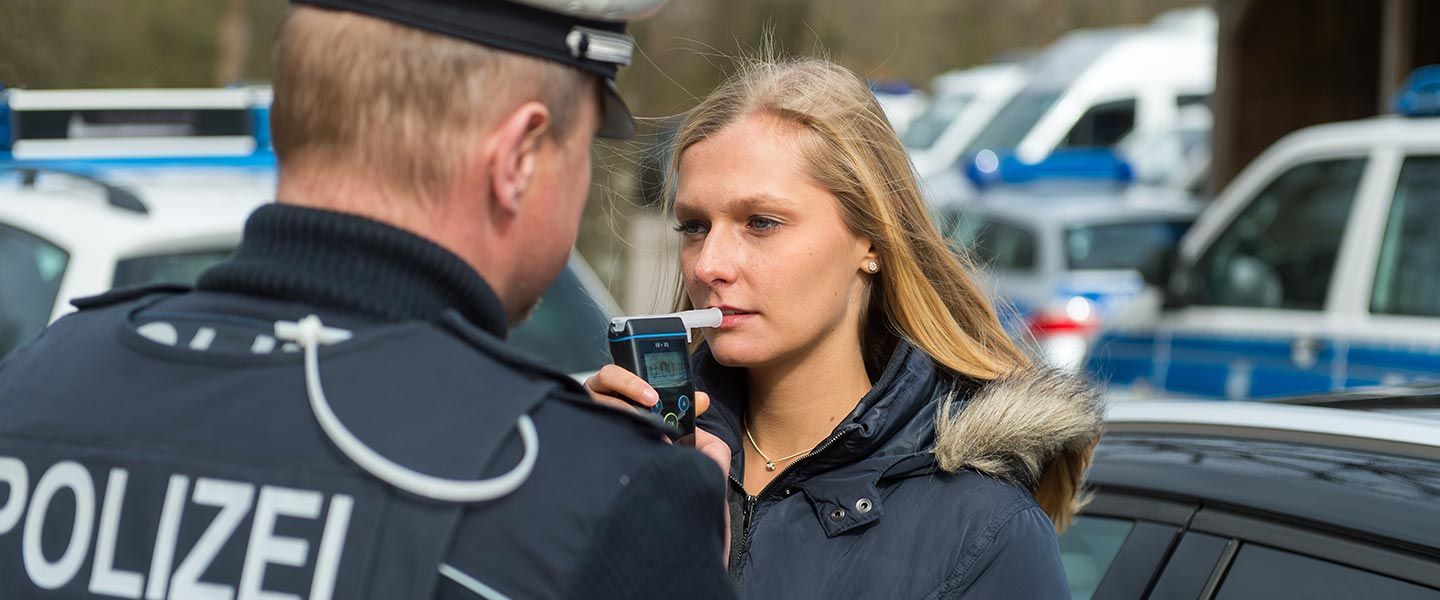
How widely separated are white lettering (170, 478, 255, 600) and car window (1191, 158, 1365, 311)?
16.7ft

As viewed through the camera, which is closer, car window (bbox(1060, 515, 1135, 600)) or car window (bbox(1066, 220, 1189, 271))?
car window (bbox(1060, 515, 1135, 600))

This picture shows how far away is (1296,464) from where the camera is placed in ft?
7.26

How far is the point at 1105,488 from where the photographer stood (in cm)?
250

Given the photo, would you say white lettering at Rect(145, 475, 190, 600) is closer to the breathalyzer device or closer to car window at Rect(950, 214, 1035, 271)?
the breathalyzer device

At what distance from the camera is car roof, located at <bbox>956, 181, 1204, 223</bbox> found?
31.8ft

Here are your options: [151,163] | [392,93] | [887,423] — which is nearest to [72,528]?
[392,93]

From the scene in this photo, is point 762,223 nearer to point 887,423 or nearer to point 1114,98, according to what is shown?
point 887,423

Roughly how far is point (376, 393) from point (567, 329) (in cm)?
356

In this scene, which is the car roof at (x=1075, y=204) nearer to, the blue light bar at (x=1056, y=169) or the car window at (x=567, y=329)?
the blue light bar at (x=1056, y=169)

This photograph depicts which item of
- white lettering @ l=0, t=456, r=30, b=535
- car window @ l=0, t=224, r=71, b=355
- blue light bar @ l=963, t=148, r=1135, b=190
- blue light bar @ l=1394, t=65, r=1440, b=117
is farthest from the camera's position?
blue light bar @ l=963, t=148, r=1135, b=190

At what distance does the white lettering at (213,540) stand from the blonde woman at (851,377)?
2.89ft

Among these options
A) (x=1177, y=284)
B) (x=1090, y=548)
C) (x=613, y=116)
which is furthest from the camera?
(x=1177, y=284)

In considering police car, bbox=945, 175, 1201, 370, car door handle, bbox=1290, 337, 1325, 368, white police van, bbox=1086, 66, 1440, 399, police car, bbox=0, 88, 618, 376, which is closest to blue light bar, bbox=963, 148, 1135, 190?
police car, bbox=945, 175, 1201, 370

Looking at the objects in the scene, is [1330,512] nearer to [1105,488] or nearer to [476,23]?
[1105,488]
